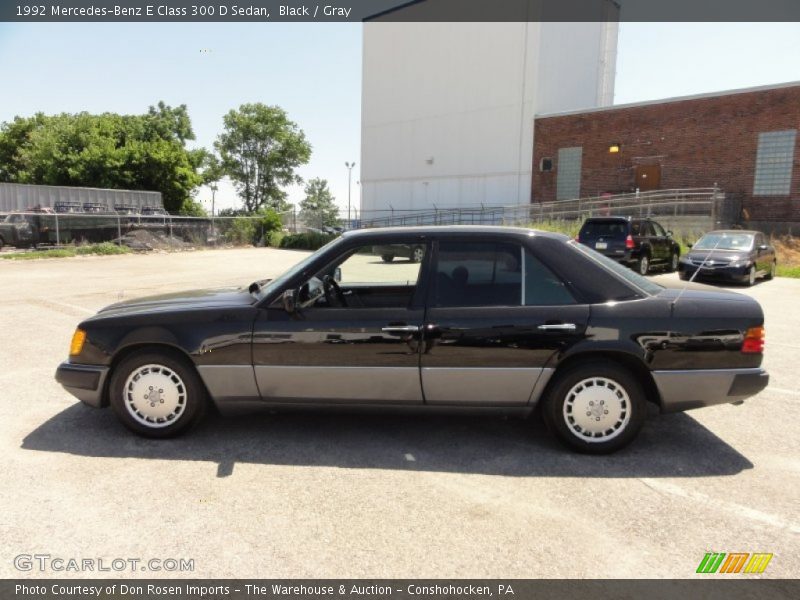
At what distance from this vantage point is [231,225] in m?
32.2

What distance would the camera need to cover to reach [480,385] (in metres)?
3.91

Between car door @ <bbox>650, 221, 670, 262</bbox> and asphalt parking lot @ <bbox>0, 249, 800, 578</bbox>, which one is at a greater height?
car door @ <bbox>650, 221, 670, 262</bbox>

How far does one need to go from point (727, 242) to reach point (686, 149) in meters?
14.1

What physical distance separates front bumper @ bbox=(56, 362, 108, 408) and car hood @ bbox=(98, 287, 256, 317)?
440 millimetres

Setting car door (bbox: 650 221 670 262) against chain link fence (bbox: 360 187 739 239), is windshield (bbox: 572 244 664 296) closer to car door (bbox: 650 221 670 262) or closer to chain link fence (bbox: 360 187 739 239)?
car door (bbox: 650 221 670 262)

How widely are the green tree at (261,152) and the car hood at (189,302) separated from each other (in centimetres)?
5939

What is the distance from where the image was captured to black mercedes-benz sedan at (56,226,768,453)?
3844 mm

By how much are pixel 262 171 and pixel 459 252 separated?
61.5 metres

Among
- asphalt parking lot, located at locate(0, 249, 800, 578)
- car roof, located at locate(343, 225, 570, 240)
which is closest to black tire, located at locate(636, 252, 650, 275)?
asphalt parking lot, located at locate(0, 249, 800, 578)

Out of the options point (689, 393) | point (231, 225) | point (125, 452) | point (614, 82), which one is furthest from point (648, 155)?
point (125, 452)

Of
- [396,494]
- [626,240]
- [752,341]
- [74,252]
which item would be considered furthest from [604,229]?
[74,252]

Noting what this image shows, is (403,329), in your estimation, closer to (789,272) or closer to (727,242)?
(727,242)
